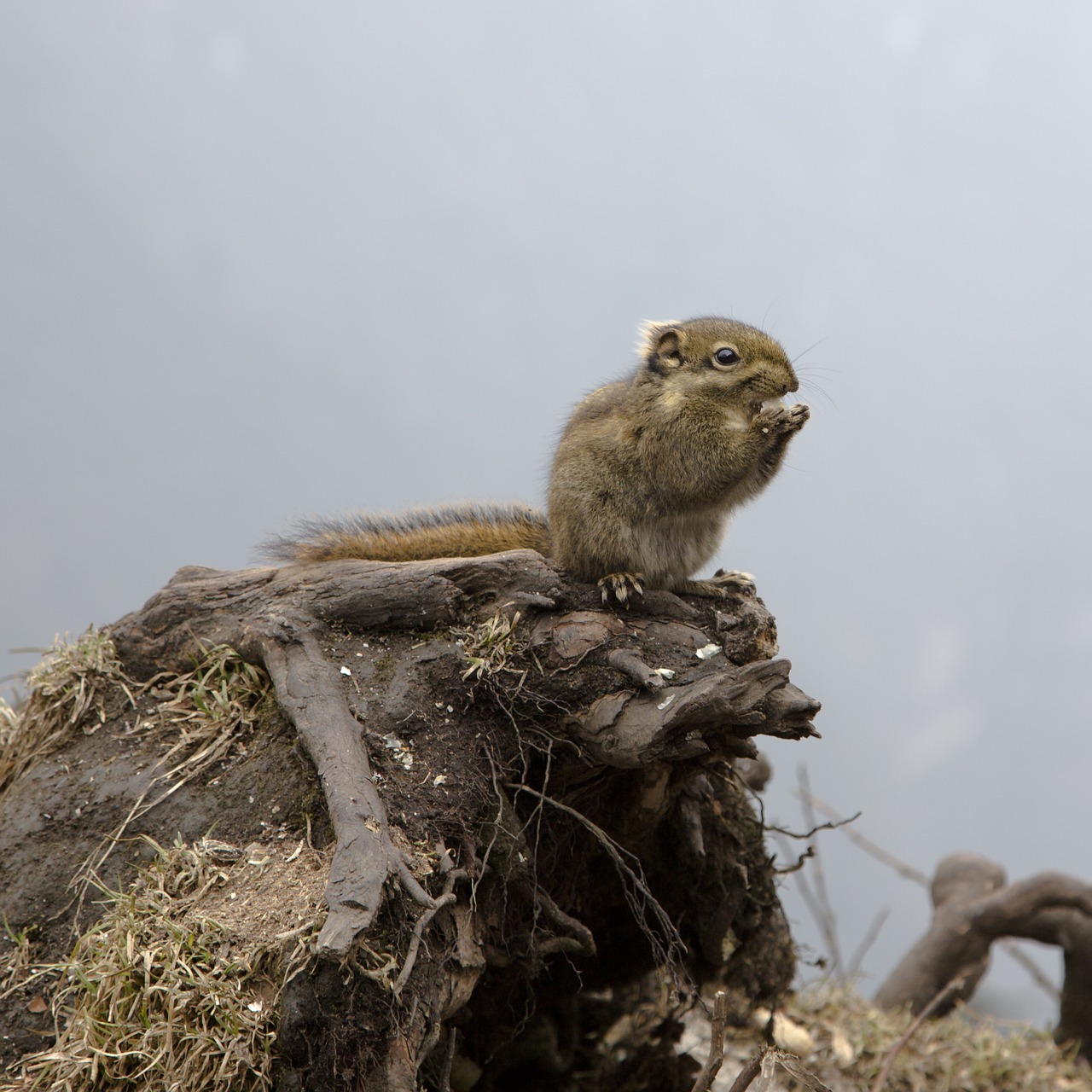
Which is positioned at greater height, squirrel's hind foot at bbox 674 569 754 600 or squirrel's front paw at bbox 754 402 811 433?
squirrel's front paw at bbox 754 402 811 433

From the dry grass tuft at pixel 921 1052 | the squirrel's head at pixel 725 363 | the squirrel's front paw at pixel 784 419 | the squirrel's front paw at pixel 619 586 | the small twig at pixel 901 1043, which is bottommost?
the small twig at pixel 901 1043

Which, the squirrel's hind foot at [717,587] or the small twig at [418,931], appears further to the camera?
the squirrel's hind foot at [717,587]

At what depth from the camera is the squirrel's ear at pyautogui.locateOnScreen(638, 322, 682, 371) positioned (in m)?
4.59

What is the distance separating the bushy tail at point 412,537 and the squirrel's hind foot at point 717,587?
0.71 metres

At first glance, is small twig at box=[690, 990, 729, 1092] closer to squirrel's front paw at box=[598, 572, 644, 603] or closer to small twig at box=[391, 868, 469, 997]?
small twig at box=[391, 868, 469, 997]

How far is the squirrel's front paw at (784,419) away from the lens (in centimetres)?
412

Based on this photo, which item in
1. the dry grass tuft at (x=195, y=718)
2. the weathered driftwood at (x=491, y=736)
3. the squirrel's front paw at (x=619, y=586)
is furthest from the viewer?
the squirrel's front paw at (x=619, y=586)

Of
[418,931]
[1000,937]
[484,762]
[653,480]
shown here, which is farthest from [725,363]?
[1000,937]

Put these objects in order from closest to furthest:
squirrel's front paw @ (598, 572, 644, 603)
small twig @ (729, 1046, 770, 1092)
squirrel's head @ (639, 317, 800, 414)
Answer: small twig @ (729, 1046, 770, 1092) → squirrel's front paw @ (598, 572, 644, 603) → squirrel's head @ (639, 317, 800, 414)

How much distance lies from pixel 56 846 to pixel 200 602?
105 centimetres

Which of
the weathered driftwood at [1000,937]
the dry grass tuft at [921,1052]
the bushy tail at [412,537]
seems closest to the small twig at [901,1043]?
the dry grass tuft at [921,1052]

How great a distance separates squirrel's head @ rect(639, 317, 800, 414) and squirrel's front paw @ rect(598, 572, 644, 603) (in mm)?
938

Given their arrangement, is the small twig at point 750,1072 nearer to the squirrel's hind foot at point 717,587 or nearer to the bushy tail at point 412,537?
the squirrel's hind foot at point 717,587

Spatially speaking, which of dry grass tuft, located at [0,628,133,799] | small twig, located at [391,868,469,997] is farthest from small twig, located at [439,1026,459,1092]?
dry grass tuft, located at [0,628,133,799]
